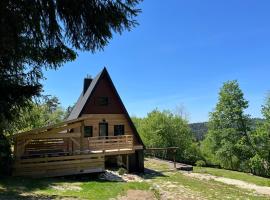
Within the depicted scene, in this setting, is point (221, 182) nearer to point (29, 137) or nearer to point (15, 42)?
point (29, 137)

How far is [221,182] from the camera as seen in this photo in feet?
72.2

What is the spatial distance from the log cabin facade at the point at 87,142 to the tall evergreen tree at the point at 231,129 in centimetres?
1968

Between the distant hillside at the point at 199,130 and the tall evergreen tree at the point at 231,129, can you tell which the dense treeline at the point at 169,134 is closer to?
the tall evergreen tree at the point at 231,129

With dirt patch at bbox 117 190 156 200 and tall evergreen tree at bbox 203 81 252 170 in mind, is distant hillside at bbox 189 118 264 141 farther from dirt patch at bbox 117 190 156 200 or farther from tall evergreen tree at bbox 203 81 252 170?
dirt patch at bbox 117 190 156 200

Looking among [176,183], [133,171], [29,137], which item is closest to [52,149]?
[29,137]

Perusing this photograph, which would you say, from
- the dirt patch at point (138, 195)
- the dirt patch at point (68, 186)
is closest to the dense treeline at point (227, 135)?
the dirt patch at point (138, 195)

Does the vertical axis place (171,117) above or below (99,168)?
above

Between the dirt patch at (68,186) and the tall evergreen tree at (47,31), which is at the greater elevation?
the tall evergreen tree at (47,31)

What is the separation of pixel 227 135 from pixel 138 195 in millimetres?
29304

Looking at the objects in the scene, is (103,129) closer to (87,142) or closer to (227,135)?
(87,142)

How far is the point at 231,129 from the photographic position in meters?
41.2

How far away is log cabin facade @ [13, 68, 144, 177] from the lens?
18.6 m

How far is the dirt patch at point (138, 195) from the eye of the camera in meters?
14.1

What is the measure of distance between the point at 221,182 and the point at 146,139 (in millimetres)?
25265
